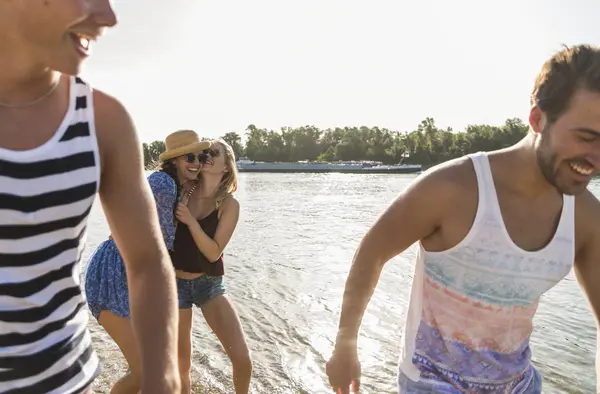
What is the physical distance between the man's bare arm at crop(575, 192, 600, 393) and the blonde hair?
284cm

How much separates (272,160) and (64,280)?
128741mm

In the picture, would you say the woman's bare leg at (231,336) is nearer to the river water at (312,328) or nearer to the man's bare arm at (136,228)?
the river water at (312,328)

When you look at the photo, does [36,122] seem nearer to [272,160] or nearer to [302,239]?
[302,239]

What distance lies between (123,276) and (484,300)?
242cm

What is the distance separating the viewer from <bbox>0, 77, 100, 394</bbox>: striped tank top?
1.43 m

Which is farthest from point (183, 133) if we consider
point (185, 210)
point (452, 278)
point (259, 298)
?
point (259, 298)

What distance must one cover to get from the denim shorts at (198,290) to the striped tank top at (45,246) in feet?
9.24

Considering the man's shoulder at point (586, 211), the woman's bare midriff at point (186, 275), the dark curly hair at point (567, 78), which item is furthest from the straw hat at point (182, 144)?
the man's shoulder at point (586, 211)

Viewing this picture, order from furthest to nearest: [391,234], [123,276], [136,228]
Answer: [123,276] → [391,234] → [136,228]

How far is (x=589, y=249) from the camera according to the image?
2.60 m

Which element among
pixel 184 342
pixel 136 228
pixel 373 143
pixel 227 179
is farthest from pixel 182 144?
pixel 373 143

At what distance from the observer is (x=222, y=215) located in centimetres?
468

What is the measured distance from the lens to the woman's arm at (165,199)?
161 inches

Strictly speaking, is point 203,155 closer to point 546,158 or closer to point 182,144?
point 182,144
